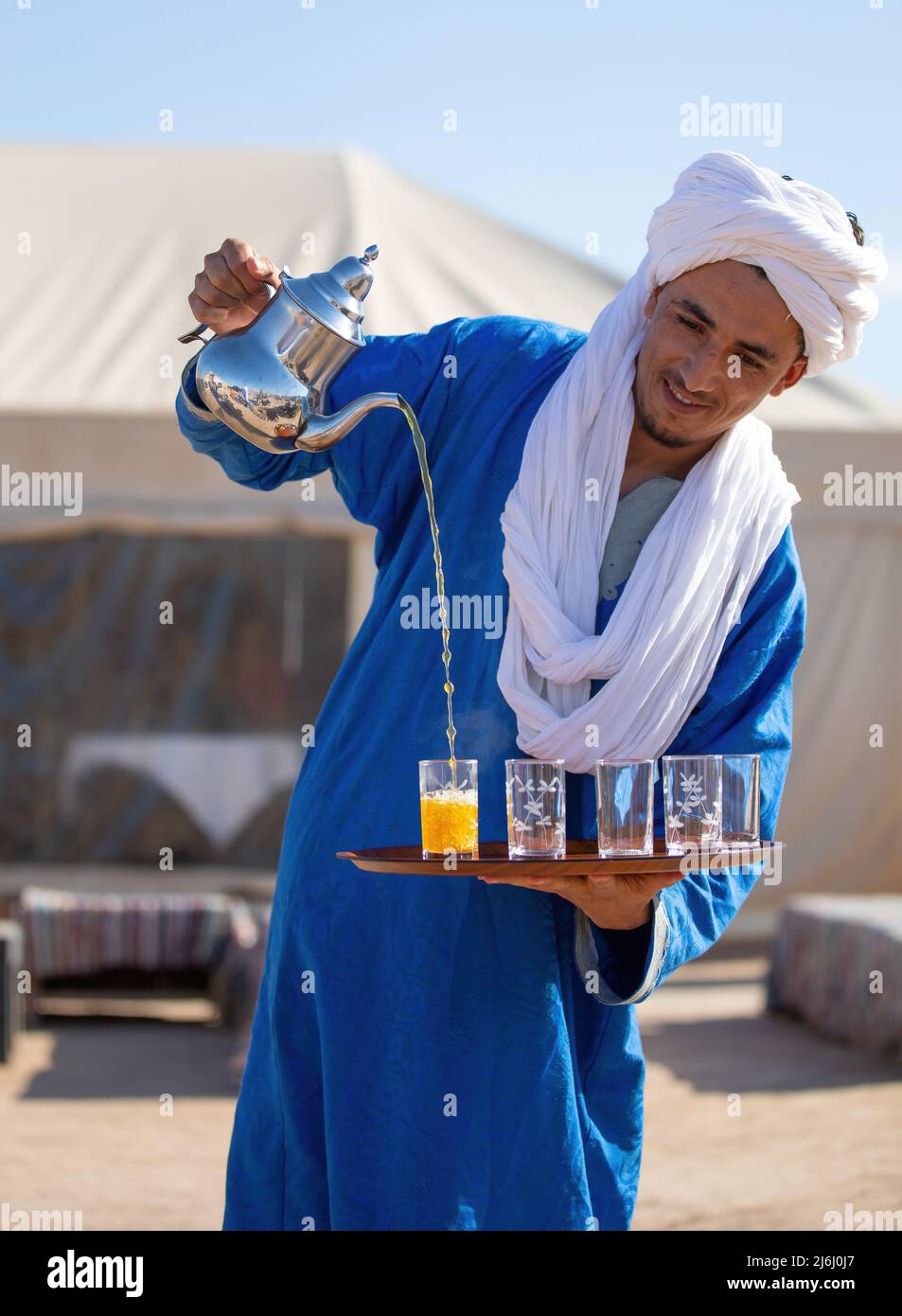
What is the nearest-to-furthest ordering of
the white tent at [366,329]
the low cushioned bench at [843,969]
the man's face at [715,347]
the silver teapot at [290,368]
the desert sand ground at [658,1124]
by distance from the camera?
the man's face at [715,347] < the silver teapot at [290,368] < the desert sand ground at [658,1124] < the low cushioned bench at [843,969] < the white tent at [366,329]

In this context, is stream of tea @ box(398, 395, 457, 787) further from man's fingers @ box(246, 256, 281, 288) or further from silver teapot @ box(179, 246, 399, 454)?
man's fingers @ box(246, 256, 281, 288)

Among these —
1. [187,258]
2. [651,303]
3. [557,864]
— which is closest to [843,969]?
[651,303]

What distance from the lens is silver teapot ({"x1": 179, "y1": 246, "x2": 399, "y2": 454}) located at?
213cm

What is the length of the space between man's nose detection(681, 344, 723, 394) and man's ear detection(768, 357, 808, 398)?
13 centimetres

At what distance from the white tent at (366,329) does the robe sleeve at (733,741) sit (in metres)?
6.37

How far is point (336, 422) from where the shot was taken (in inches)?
83.9

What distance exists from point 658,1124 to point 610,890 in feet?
13.1

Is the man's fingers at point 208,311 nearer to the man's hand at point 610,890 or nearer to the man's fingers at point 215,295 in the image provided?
the man's fingers at point 215,295

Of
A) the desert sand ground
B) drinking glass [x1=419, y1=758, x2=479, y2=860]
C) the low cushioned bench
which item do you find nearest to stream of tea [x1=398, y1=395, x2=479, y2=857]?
drinking glass [x1=419, y1=758, x2=479, y2=860]

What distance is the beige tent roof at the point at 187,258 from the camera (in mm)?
8945

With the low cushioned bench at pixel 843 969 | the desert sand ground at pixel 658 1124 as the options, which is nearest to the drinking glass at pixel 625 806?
the desert sand ground at pixel 658 1124

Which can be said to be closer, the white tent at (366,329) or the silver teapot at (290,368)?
the silver teapot at (290,368)

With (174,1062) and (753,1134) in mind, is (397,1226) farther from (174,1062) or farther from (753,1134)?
(174,1062)

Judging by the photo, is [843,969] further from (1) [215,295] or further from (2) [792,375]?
(1) [215,295]
